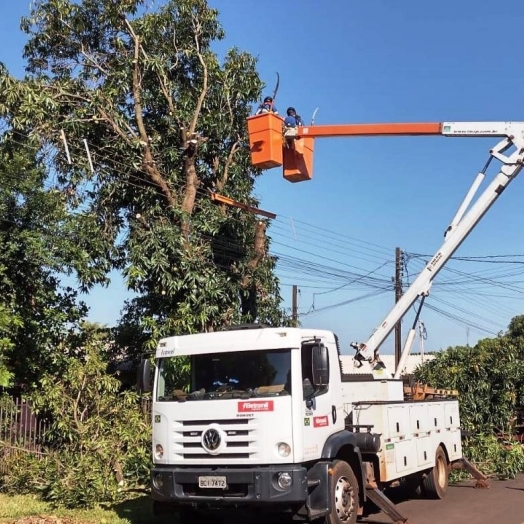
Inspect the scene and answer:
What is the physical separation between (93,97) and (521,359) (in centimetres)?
1355

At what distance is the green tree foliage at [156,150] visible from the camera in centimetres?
1485

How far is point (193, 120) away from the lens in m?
16.3

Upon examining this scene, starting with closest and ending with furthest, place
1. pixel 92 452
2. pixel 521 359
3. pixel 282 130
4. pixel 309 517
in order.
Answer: pixel 309 517 < pixel 92 452 < pixel 282 130 < pixel 521 359

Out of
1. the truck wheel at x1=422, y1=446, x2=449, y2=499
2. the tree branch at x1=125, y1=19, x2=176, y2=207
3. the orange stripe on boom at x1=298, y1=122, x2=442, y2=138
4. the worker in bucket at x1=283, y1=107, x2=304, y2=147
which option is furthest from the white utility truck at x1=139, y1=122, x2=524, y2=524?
the tree branch at x1=125, y1=19, x2=176, y2=207

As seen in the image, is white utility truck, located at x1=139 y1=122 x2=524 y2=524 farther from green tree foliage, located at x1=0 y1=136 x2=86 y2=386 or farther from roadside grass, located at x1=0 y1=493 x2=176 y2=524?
green tree foliage, located at x1=0 y1=136 x2=86 y2=386

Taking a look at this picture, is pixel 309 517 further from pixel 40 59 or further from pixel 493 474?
pixel 40 59

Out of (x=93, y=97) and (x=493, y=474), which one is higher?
(x=93, y=97)

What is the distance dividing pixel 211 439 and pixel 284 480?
999 mm

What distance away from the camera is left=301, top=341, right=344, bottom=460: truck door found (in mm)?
7734

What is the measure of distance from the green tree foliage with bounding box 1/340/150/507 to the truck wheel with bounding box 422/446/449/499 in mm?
5000

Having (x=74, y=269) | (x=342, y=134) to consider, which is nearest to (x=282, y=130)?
(x=342, y=134)

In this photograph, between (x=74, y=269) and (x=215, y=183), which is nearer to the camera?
(x=74, y=269)

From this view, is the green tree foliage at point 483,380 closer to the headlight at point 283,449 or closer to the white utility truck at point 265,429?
the white utility truck at point 265,429

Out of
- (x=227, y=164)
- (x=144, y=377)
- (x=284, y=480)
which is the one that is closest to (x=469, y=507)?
(x=284, y=480)
